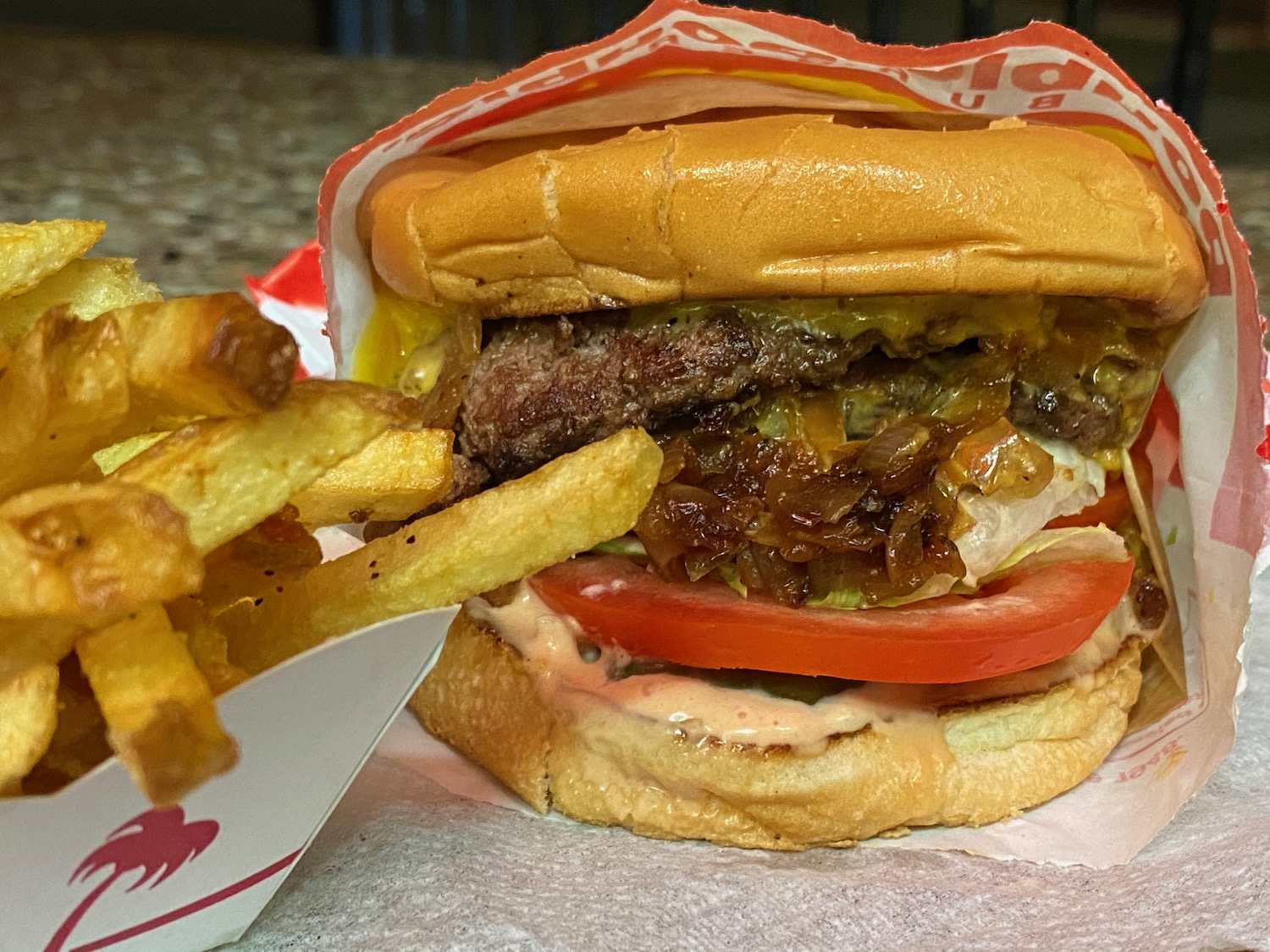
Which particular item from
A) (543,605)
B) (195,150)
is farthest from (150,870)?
(195,150)

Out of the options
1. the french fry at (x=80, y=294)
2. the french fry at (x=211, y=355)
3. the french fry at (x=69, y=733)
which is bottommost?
the french fry at (x=69, y=733)

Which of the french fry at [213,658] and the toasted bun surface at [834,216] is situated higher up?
the toasted bun surface at [834,216]

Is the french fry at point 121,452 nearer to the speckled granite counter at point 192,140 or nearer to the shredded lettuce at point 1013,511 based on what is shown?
the shredded lettuce at point 1013,511

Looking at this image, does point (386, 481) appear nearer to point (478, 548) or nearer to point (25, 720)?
point (478, 548)

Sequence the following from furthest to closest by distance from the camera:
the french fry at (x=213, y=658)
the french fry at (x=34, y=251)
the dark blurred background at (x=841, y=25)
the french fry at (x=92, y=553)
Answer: the dark blurred background at (x=841, y=25), the french fry at (x=34, y=251), the french fry at (x=213, y=658), the french fry at (x=92, y=553)

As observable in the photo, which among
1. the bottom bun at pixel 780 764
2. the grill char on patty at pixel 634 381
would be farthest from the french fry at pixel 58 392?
the bottom bun at pixel 780 764

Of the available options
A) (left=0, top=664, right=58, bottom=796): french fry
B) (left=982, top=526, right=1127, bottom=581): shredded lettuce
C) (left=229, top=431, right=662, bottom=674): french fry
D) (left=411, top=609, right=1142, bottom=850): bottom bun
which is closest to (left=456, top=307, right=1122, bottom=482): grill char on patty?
(left=982, top=526, right=1127, bottom=581): shredded lettuce

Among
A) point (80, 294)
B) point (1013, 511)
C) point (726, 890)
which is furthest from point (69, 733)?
point (1013, 511)
